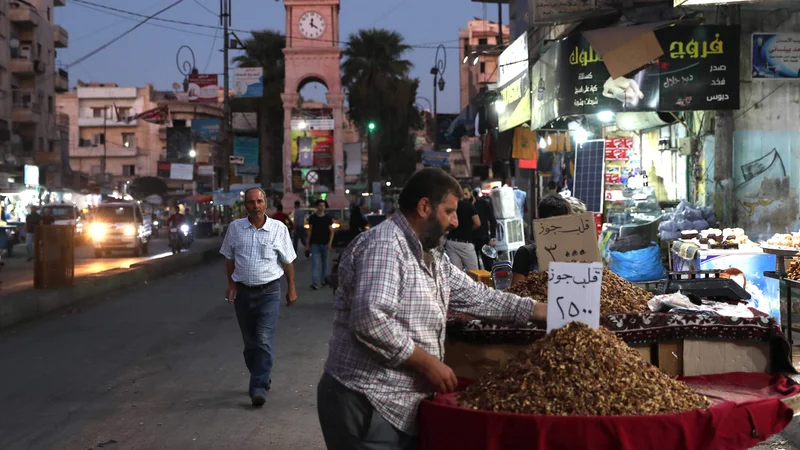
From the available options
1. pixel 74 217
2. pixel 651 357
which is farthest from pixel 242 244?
pixel 74 217

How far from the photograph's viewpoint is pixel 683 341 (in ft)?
13.8

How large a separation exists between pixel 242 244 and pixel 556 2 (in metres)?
9.39

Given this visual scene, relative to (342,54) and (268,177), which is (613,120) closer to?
(342,54)

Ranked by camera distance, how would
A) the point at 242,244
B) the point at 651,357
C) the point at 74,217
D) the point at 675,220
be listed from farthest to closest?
the point at 74,217
the point at 675,220
the point at 242,244
the point at 651,357

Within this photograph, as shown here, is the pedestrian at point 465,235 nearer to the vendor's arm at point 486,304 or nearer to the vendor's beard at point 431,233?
the vendor's arm at point 486,304

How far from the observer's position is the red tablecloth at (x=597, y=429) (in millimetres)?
3232

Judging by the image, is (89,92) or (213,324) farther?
(89,92)

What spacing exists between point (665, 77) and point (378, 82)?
53.1 metres

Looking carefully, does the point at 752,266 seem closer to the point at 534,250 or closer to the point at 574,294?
the point at 534,250

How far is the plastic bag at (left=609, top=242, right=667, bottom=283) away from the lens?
513 inches

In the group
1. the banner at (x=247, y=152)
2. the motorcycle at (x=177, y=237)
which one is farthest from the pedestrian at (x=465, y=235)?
the banner at (x=247, y=152)

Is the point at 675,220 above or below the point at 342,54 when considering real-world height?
below

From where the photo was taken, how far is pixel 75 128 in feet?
308

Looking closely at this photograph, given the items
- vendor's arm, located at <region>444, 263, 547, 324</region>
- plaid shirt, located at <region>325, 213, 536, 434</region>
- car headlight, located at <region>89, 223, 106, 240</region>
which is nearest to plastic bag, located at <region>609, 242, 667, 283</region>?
vendor's arm, located at <region>444, 263, 547, 324</region>
